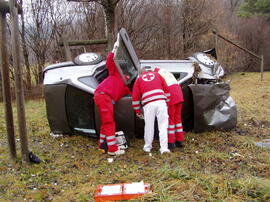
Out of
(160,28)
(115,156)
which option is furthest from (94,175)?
(160,28)

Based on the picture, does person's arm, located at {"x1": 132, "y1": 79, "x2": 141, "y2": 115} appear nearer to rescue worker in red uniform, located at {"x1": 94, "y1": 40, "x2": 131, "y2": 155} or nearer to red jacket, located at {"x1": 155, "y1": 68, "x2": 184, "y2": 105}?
rescue worker in red uniform, located at {"x1": 94, "y1": 40, "x2": 131, "y2": 155}

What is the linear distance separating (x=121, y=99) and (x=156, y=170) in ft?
4.74

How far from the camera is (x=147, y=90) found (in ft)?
14.2

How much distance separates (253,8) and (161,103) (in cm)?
2485

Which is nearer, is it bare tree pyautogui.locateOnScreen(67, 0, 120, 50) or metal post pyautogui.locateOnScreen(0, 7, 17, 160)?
metal post pyautogui.locateOnScreen(0, 7, 17, 160)

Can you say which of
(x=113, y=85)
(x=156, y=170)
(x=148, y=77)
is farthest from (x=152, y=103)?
(x=156, y=170)

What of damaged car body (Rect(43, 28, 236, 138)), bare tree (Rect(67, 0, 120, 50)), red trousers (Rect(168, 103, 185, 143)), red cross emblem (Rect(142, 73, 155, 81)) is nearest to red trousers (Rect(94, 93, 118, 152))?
damaged car body (Rect(43, 28, 236, 138))

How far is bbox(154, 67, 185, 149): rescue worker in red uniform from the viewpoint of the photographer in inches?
179

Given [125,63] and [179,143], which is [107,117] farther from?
[179,143]

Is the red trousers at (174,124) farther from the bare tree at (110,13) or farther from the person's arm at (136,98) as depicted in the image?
the bare tree at (110,13)

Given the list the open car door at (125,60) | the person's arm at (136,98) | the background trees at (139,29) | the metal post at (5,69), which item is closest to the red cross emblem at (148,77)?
the person's arm at (136,98)

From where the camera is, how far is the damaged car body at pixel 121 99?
184 inches

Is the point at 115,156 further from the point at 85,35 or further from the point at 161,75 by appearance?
the point at 85,35

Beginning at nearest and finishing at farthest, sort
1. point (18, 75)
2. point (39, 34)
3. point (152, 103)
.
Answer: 1. point (18, 75)
2. point (152, 103)
3. point (39, 34)
